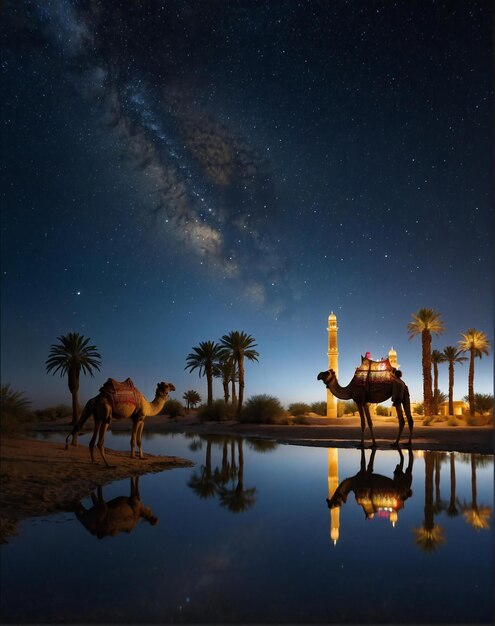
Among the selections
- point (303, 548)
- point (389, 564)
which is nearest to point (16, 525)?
point (303, 548)

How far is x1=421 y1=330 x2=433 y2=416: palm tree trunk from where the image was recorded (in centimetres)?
2952

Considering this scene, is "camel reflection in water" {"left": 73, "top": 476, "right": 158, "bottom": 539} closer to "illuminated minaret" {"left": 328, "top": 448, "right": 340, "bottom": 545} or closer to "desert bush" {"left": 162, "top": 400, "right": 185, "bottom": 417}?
"illuminated minaret" {"left": 328, "top": 448, "right": 340, "bottom": 545}

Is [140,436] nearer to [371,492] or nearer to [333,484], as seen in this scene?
[333,484]

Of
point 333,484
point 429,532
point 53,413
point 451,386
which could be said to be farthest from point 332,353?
point 429,532

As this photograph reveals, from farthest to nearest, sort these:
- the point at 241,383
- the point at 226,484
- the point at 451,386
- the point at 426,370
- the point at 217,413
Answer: the point at 451,386
the point at 241,383
the point at 426,370
the point at 217,413
the point at 226,484

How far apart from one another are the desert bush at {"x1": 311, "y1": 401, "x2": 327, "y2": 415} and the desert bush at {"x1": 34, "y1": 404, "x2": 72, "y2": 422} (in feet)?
60.7

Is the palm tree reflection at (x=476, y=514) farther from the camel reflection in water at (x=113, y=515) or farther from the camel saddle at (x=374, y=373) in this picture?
the camel saddle at (x=374, y=373)

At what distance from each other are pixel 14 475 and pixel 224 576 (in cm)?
429

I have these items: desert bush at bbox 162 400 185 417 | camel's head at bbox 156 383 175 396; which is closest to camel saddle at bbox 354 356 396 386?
camel's head at bbox 156 383 175 396

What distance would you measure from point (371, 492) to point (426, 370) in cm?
2635

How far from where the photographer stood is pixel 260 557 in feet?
12.5

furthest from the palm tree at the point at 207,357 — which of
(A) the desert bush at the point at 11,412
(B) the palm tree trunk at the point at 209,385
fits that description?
(A) the desert bush at the point at 11,412

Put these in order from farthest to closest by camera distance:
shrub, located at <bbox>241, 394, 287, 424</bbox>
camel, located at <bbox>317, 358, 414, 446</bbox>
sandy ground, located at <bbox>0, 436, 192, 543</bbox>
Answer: shrub, located at <bbox>241, 394, 287, 424</bbox>
camel, located at <bbox>317, 358, 414, 446</bbox>
sandy ground, located at <bbox>0, 436, 192, 543</bbox>

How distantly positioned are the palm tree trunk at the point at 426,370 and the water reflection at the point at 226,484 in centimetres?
2218
